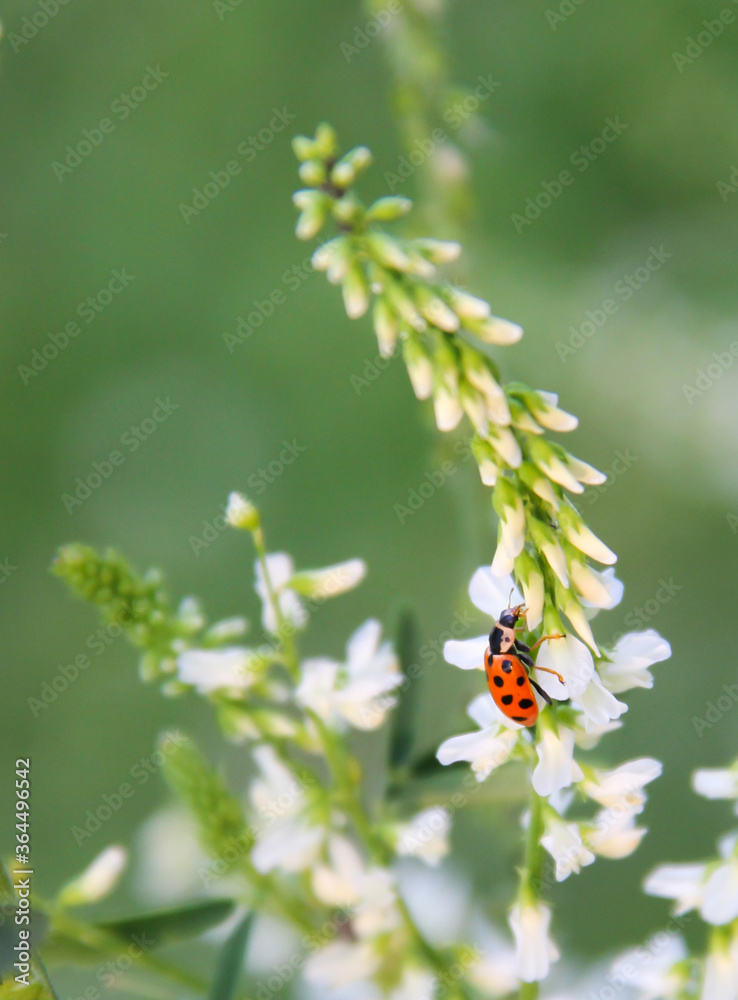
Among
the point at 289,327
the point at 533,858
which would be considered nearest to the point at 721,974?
the point at 533,858

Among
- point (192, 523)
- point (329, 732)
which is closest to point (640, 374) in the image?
point (192, 523)

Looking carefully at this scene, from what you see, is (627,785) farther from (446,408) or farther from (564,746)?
(446,408)

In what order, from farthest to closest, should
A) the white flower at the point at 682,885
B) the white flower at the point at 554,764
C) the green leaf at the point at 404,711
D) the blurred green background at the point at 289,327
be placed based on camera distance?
the blurred green background at the point at 289,327 < the green leaf at the point at 404,711 < the white flower at the point at 682,885 < the white flower at the point at 554,764

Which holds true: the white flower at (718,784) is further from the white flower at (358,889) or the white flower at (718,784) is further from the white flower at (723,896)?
the white flower at (358,889)

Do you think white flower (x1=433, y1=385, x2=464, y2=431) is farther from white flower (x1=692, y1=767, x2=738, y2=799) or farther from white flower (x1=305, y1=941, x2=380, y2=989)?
white flower (x1=305, y1=941, x2=380, y2=989)

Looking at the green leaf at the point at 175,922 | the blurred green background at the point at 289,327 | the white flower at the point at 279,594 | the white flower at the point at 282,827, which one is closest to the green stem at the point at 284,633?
the white flower at the point at 279,594

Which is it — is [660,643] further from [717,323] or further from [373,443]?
[373,443]
